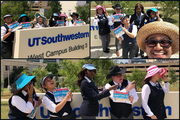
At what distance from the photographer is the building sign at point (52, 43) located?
17.8 feet

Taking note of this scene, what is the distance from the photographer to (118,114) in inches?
150

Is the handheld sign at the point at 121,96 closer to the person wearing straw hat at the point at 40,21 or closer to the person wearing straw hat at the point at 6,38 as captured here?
the person wearing straw hat at the point at 6,38

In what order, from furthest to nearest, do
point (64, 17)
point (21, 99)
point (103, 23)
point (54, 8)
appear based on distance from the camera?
1. point (54, 8)
2. point (64, 17)
3. point (103, 23)
4. point (21, 99)

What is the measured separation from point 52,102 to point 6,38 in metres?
2.46

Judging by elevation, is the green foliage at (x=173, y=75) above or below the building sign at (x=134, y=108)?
below

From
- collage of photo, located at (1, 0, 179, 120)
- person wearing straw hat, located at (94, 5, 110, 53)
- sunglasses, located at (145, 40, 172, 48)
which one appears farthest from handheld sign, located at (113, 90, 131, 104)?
person wearing straw hat, located at (94, 5, 110, 53)

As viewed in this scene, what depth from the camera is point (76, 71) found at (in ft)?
46.2

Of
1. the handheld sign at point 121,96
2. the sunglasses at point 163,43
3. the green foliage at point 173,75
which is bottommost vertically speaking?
the green foliage at point 173,75

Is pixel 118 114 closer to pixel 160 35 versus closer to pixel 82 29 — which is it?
pixel 160 35

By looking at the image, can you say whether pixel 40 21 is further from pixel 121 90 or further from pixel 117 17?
pixel 121 90

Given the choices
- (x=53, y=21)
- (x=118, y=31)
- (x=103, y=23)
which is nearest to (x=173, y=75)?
(x=103, y=23)

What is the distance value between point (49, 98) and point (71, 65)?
10685mm

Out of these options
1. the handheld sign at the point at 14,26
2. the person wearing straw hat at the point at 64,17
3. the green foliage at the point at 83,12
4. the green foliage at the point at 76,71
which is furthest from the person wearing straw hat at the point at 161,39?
the green foliage at the point at 76,71

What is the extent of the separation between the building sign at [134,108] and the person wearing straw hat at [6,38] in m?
1.95
